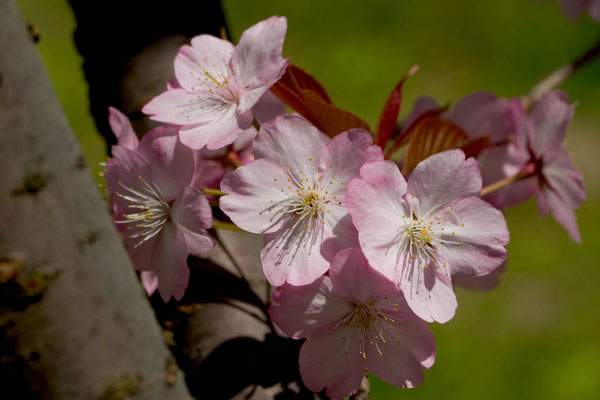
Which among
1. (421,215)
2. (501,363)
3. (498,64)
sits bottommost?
(501,363)

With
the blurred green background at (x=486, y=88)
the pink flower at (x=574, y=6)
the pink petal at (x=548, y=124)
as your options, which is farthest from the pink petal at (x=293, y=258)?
the blurred green background at (x=486, y=88)

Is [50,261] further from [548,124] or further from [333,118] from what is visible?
[548,124]

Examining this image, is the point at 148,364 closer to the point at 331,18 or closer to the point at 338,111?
the point at 338,111

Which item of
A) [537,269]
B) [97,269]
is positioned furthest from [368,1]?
[97,269]

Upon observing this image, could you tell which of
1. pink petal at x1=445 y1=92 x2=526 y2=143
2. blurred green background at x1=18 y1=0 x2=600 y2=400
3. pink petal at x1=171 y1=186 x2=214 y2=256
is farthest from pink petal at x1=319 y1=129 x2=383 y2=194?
blurred green background at x1=18 y1=0 x2=600 y2=400

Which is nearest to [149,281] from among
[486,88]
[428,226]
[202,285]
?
[202,285]

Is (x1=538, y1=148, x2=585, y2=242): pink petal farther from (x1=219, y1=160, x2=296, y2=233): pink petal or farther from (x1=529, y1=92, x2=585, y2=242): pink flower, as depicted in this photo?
(x1=219, y1=160, x2=296, y2=233): pink petal

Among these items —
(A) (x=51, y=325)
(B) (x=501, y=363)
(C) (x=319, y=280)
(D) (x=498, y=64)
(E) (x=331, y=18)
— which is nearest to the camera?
(A) (x=51, y=325)
